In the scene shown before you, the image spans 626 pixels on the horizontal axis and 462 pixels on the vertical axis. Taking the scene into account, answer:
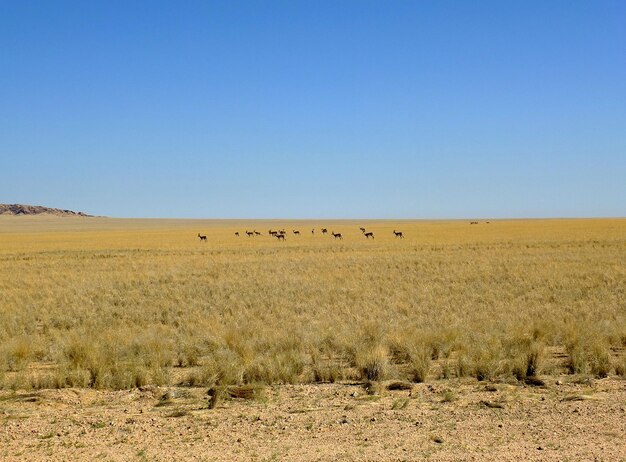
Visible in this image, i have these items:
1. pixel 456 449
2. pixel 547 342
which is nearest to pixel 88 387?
pixel 456 449

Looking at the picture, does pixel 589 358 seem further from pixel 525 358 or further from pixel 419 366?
pixel 419 366

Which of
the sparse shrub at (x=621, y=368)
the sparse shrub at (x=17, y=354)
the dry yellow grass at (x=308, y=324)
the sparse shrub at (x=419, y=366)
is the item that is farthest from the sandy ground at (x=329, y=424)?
the sparse shrub at (x=17, y=354)

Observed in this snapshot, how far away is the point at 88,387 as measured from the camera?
8672 mm

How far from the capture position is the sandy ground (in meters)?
5.75

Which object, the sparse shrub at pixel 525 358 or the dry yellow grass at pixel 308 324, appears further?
the dry yellow grass at pixel 308 324

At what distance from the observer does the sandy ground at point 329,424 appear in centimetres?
575

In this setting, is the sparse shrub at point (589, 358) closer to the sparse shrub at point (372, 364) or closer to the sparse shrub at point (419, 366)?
the sparse shrub at point (419, 366)

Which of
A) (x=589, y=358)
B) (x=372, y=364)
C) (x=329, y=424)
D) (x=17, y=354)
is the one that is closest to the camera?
(x=329, y=424)

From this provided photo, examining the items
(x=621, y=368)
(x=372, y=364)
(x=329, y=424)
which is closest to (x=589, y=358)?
(x=621, y=368)

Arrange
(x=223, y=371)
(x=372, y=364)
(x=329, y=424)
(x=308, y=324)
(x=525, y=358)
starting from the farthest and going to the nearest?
(x=308, y=324) < (x=525, y=358) < (x=372, y=364) < (x=223, y=371) < (x=329, y=424)

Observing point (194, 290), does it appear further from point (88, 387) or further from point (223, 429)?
point (223, 429)

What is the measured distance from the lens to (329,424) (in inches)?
263

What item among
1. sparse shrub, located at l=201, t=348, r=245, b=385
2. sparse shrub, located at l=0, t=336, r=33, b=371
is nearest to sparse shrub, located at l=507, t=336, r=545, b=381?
sparse shrub, located at l=201, t=348, r=245, b=385

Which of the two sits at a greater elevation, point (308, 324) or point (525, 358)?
point (525, 358)
